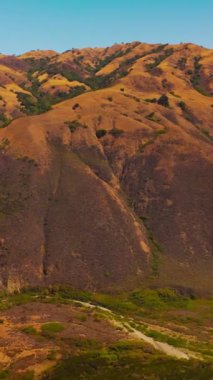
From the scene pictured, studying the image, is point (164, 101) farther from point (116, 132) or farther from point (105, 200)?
point (105, 200)

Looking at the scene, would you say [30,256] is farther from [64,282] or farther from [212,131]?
[212,131]

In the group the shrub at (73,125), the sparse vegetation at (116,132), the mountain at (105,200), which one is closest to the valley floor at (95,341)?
the mountain at (105,200)

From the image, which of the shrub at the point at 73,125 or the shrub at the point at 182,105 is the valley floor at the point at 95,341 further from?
the shrub at the point at 182,105

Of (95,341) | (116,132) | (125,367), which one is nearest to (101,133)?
(116,132)

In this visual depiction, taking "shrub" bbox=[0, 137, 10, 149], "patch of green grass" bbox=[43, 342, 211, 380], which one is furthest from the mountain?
"patch of green grass" bbox=[43, 342, 211, 380]

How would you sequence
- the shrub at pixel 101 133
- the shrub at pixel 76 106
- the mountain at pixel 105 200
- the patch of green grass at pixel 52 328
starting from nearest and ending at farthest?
the patch of green grass at pixel 52 328
the mountain at pixel 105 200
the shrub at pixel 101 133
the shrub at pixel 76 106

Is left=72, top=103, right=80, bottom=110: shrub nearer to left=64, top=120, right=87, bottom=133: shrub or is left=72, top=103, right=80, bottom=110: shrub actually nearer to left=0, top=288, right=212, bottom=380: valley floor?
left=64, top=120, right=87, bottom=133: shrub

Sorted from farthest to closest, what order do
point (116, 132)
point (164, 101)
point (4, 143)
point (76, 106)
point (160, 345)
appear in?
point (164, 101)
point (76, 106)
point (116, 132)
point (4, 143)
point (160, 345)

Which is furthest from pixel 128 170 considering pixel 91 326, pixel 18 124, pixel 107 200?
pixel 91 326
